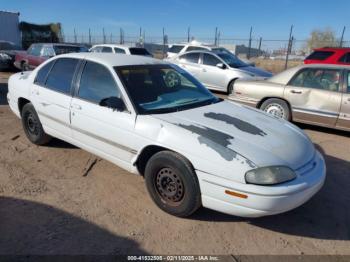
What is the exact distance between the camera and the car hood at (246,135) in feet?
9.84

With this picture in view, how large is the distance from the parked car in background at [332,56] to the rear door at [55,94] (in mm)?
10432

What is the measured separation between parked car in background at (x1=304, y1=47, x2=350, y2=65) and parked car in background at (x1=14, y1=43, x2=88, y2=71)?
32.0 ft

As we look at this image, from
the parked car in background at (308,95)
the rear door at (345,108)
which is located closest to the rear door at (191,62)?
the parked car in background at (308,95)

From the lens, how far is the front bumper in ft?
9.30

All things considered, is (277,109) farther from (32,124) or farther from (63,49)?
(63,49)

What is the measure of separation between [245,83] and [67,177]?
475 cm

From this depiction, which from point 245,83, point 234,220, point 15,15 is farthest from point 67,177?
point 15,15

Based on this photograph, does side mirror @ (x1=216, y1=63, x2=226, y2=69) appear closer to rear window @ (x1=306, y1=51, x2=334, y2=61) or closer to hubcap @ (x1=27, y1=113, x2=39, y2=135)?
rear window @ (x1=306, y1=51, x2=334, y2=61)

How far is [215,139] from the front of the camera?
3094mm

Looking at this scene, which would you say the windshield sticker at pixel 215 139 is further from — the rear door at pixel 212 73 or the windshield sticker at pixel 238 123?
the rear door at pixel 212 73

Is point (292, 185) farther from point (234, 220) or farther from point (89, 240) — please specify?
point (89, 240)

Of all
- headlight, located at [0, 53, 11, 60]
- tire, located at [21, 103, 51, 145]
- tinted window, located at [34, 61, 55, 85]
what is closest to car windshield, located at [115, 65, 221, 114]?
tinted window, located at [34, 61, 55, 85]

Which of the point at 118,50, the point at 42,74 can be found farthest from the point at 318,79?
the point at 118,50

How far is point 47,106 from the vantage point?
15.1ft
